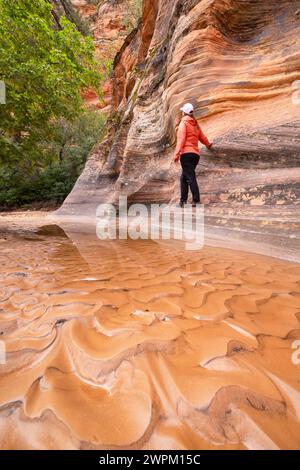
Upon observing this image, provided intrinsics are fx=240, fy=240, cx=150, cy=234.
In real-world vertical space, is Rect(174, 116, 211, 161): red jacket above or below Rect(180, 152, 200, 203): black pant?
above

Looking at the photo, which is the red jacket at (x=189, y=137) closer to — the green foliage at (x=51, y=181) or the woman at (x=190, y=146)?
the woman at (x=190, y=146)

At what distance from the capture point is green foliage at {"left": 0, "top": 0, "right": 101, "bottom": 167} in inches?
169

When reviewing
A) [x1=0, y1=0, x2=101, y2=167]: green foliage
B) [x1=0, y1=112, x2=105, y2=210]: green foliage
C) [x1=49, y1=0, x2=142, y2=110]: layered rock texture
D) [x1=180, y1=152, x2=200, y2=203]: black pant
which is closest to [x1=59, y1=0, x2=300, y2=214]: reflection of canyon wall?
[x1=180, y1=152, x2=200, y2=203]: black pant

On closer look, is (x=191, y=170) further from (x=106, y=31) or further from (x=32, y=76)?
(x=106, y=31)

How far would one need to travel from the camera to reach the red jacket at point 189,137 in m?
4.48

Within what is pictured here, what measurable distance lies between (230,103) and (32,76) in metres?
3.69

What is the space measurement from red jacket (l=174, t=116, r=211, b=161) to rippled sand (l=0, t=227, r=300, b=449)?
3.32 m

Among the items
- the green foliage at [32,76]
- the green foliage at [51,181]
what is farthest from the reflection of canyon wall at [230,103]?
the green foliage at [51,181]

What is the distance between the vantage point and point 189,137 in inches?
179

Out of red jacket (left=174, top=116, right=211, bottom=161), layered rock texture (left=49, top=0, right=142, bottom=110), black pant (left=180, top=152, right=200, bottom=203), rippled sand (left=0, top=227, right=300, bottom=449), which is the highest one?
layered rock texture (left=49, top=0, right=142, bottom=110)

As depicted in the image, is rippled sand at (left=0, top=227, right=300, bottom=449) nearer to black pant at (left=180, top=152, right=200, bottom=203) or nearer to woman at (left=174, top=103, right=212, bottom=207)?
black pant at (left=180, top=152, right=200, bottom=203)

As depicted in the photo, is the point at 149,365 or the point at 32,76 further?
the point at 32,76

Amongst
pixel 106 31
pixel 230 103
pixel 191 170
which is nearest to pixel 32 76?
pixel 191 170

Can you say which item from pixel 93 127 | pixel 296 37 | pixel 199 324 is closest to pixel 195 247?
pixel 199 324
